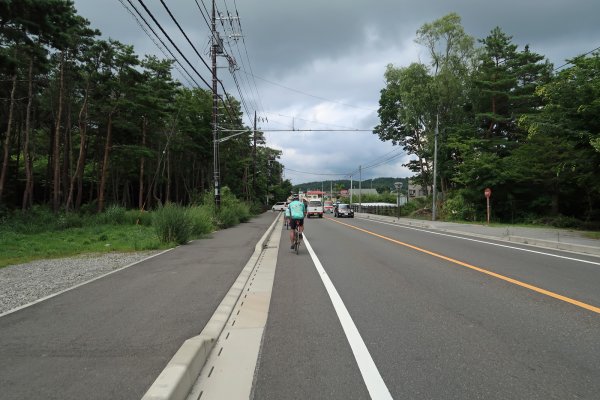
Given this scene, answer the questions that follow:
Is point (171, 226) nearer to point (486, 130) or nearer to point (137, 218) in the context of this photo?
point (137, 218)

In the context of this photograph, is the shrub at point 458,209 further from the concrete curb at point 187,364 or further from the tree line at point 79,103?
the concrete curb at point 187,364

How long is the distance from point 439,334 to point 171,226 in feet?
39.3

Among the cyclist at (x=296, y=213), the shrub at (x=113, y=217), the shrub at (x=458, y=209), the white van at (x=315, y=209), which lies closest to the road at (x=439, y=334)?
the cyclist at (x=296, y=213)

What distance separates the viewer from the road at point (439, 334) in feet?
12.5

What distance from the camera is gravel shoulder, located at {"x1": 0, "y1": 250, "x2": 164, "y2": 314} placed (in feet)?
24.5

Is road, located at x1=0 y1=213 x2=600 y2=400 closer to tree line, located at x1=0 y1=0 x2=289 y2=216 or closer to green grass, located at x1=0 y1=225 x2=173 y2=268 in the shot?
green grass, located at x1=0 y1=225 x2=173 y2=268

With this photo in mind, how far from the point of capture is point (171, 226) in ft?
50.6

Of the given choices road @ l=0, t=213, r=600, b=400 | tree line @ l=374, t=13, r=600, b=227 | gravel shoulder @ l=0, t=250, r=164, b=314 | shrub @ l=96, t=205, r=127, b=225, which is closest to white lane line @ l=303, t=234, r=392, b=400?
road @ l=0, t=213, r=600, b=400

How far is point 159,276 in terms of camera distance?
29.6 ft

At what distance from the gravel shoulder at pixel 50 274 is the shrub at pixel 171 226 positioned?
6.16 feet

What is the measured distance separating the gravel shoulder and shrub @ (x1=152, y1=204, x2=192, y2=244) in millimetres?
1876

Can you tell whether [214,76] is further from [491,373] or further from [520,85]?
[520,85]

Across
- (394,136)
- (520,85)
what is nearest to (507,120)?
(520,85)

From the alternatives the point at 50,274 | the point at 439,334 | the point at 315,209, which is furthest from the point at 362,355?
the point at 315,209
